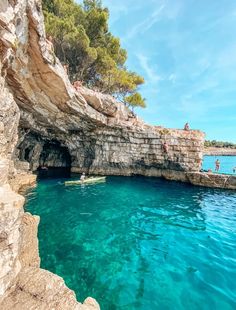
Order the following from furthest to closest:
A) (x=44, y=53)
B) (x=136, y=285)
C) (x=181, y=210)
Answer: (x=181, y=210), (x=44, y=53), (x=136, y=285)

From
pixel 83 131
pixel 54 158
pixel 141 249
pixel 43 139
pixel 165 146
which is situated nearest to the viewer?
pixel 141 249

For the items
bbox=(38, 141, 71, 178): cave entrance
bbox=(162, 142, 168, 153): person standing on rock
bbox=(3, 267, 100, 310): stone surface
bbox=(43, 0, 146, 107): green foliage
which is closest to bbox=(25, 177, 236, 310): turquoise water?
bbox=(3, 267, 100, 310): stone surface

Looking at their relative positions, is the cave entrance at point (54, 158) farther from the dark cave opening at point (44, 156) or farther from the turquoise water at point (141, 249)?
the turquoise water at point (141, 249)

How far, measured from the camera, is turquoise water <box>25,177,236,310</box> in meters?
6.68

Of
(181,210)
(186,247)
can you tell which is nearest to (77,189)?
(181,210)

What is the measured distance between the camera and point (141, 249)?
9.59 meters

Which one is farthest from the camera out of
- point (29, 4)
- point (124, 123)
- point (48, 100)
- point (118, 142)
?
point (118, 142)

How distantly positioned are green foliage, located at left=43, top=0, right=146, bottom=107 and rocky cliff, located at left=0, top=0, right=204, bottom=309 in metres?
6.15

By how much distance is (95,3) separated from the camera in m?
33.4

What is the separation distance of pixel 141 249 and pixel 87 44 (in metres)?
25.1

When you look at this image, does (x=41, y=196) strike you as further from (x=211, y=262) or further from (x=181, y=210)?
(x=211, y=262)

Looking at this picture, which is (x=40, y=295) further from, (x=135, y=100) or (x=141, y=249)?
(x=135, y=100)

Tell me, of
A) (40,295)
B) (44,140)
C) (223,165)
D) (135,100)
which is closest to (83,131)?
(44,140)

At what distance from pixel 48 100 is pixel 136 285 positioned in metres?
17.8
